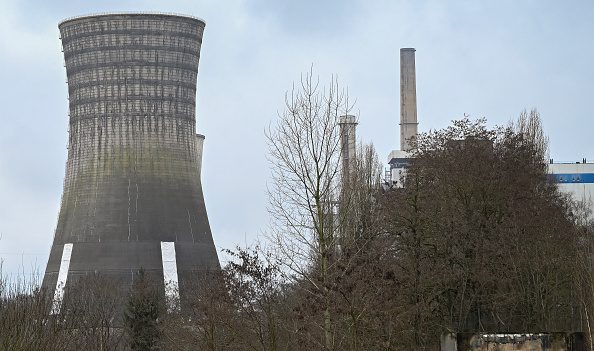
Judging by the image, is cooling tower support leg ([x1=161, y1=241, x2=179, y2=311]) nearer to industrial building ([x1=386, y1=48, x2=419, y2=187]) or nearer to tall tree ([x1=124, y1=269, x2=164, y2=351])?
tall tree ([x1=124, y1=269, x2=164, y2=351])

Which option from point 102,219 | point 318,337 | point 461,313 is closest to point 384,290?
point 318,337

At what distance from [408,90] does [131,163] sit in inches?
824

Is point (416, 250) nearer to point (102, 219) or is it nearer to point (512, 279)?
point (512, 279)

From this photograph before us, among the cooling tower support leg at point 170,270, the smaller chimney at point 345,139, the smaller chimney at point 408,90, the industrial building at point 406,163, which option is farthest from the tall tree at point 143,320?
the smaller chimney at point 408,90

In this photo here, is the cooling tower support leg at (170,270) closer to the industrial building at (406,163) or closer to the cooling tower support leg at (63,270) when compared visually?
the cooling tower support leg at (63,270)

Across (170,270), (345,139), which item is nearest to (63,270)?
(170,270)

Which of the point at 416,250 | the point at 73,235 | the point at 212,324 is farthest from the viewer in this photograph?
the point at 73,235

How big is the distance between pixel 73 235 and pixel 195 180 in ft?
13.2

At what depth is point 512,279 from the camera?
71.5 feet

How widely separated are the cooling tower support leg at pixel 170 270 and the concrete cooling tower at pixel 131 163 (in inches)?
1.2

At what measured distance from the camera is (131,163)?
38.4m

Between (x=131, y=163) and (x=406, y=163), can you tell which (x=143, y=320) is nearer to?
(x=131, y=163)

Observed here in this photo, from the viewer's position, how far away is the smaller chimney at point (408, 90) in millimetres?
56719

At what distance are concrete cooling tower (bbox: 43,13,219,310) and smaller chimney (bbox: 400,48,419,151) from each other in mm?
18703
